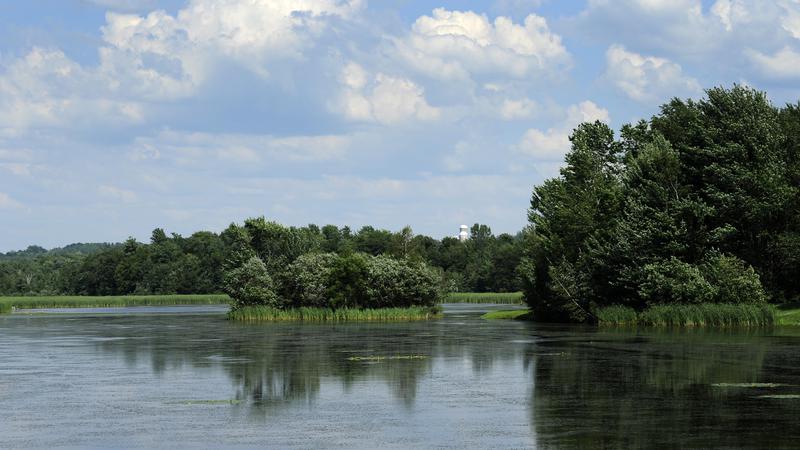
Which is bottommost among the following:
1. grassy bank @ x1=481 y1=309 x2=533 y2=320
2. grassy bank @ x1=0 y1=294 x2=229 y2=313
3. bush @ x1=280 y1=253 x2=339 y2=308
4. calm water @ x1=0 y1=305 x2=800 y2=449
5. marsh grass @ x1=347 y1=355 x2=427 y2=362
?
calm water @ x1=0 y1=305 x2=800 y2=449

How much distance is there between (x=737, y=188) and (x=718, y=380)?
143 ft

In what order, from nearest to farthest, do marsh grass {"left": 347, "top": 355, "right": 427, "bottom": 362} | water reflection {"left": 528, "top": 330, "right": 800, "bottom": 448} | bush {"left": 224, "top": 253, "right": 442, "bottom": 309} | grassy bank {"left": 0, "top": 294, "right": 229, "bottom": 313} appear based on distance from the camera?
water reflection {"left": 528, "top": 330, "right": 800, "bottom": 448}, marsh grass {"left": 347, "top": 355, "right": 427, "bottom": 362}, bush {"left": 224, "top": 253, "right": 442, "bottom": 309}, grassy bank {"left": 0, "top": 294, "right": 229, "bottom": 313}

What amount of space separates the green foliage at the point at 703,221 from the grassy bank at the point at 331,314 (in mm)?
18321

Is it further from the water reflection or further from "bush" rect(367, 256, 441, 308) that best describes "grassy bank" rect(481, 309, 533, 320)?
the water reflection

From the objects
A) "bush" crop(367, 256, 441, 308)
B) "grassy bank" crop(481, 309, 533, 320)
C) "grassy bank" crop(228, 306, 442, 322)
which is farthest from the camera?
"bush" crop(367, 256, 441, 308)

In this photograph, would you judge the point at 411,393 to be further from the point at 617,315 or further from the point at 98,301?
the point at 98,301

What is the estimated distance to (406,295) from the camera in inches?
4144

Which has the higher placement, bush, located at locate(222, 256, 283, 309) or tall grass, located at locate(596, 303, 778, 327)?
bush, located at locate(222, 256, 283, 309)

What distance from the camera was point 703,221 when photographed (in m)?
80.1

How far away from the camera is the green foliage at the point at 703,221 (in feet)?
252

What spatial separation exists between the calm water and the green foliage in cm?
1252

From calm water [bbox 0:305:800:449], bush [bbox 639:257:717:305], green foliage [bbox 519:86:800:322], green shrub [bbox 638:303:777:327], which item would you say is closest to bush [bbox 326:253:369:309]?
green foliage [bbox 519:86:800:322]

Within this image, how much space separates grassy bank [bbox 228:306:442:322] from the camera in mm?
102125

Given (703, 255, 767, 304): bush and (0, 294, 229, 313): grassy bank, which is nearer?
(703, 255, 767, 304): bush
